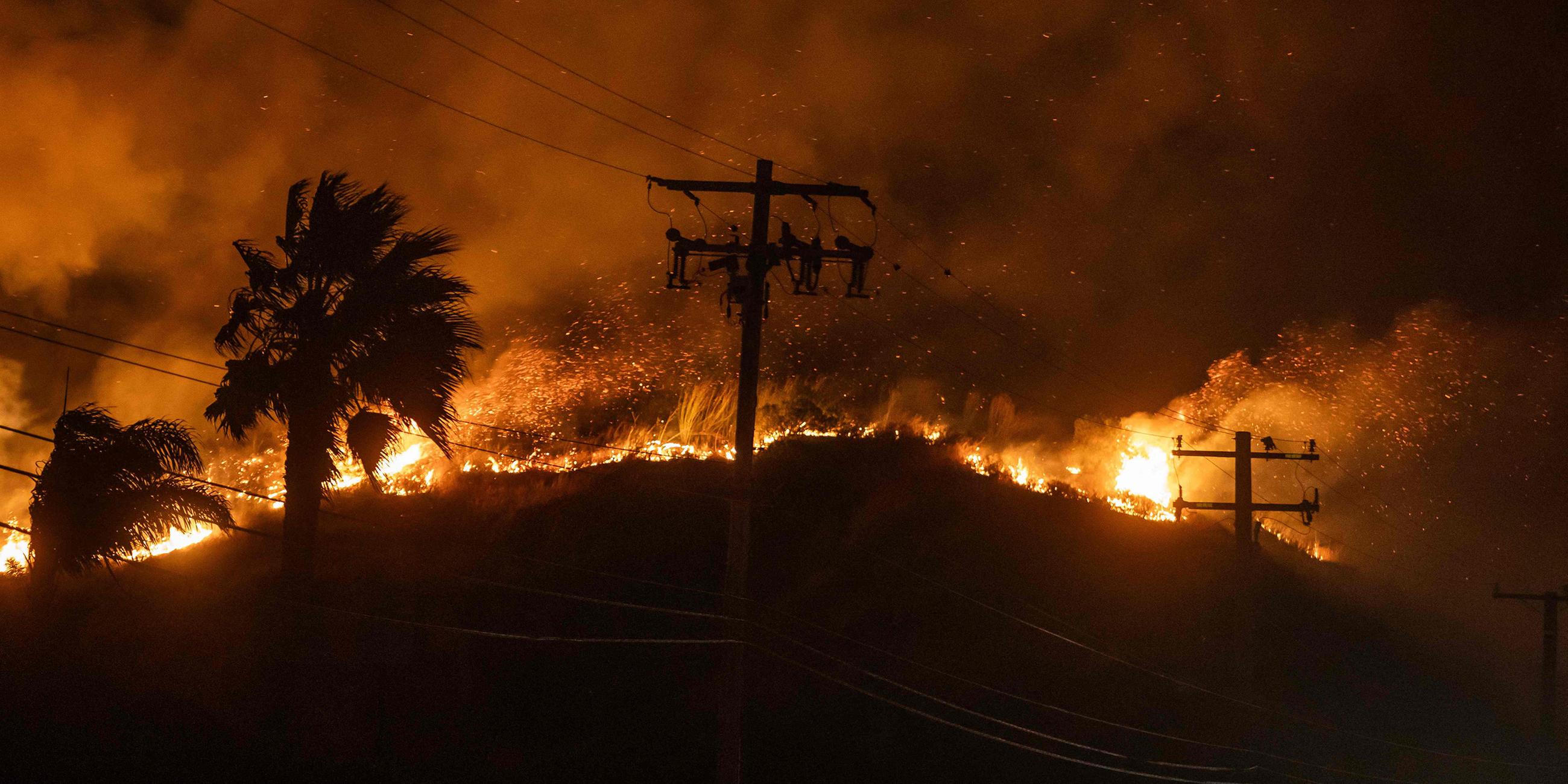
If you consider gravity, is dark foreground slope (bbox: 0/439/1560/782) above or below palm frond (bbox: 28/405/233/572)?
below

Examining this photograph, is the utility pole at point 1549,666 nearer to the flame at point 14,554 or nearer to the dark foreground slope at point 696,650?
the dark foreground slope at point 696,650

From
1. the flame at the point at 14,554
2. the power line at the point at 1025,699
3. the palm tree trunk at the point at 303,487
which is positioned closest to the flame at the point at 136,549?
the flame at the point at 14,554

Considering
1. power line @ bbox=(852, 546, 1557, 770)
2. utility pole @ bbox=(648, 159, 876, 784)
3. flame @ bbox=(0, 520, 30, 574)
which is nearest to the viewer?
utility pole @ bbox=(648, 159, 876, 784)

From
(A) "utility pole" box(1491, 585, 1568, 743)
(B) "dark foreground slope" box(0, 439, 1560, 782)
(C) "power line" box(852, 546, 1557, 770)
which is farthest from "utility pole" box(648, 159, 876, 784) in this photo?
(A) "utility pole" box(1491, 585, 1568, 743)

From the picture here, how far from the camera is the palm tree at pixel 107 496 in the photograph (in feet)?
50.3

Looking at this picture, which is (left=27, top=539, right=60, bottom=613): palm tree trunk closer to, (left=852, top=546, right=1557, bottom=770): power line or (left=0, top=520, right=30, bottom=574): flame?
(left=0, top=520, right=30, bottom=574): flame

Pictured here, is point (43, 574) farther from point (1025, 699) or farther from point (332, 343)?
point (1025, 699)

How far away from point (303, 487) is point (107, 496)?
2467 mm

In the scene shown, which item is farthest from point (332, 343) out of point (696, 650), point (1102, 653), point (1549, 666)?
point (1549, 666)

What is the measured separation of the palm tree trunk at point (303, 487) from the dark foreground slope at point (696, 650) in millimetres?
625

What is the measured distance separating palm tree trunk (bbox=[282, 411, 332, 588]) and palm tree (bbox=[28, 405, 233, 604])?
859mm

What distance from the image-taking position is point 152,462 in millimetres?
15875

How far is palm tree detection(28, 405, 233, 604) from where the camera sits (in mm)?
15344

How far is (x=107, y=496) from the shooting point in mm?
15539
